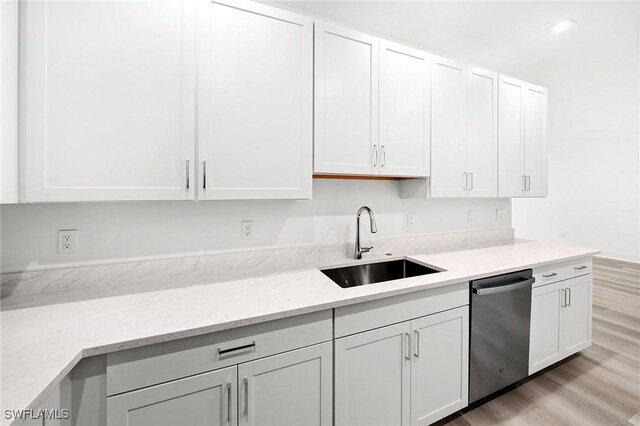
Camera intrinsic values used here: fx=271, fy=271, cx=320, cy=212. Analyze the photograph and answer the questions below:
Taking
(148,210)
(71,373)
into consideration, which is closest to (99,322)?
(71,373)

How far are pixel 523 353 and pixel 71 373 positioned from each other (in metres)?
2.45

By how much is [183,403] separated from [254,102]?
137 cm

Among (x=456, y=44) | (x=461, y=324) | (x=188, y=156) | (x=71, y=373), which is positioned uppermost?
(x=456, y=44)

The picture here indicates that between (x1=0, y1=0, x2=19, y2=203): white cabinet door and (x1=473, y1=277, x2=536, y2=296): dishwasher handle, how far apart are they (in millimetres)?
2222

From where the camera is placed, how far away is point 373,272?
1957 millimetres

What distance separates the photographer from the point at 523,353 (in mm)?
1853

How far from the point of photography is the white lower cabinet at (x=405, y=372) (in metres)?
1.29

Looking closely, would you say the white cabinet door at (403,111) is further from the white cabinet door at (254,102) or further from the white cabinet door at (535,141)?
the white cabinet door at (535,141)

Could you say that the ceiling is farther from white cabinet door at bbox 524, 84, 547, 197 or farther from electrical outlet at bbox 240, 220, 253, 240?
electrical outlet at bbox 240, 220, 253, 240

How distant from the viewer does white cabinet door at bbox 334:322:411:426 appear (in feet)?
4.17

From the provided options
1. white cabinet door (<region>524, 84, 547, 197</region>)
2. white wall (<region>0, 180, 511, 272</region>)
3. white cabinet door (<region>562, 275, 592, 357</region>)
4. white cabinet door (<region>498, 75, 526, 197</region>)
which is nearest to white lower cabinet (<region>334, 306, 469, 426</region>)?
white wall (<region>0, 180, 511, 272</region>)

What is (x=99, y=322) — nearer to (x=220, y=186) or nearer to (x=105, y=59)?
(x=220, y=186)

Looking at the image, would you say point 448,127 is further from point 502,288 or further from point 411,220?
point 502,288

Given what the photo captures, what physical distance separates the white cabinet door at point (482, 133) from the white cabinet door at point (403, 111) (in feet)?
1.53
